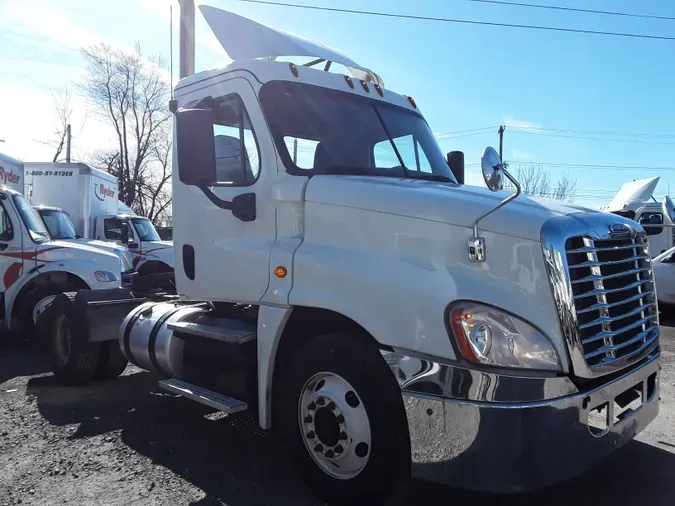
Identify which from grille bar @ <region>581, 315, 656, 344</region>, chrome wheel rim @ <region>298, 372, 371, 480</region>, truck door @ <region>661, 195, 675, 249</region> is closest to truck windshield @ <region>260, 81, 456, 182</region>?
chrome wheel rim @ <region>298, 372, 371, 480</region>

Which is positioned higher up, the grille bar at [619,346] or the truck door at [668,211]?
the truck door at [668,211]

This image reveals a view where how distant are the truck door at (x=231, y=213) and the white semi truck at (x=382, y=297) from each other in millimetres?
16

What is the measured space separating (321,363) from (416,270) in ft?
2.67

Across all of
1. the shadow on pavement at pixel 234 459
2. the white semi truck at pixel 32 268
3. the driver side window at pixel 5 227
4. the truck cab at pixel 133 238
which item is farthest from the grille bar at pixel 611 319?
the truck cab at pixel 133 238

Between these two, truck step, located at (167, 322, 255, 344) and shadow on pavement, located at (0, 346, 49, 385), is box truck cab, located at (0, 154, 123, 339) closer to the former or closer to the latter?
shadow on pavement, located at (0, 346, 49, 385)

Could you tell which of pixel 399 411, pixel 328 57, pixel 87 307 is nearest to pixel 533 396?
pixel 399 411

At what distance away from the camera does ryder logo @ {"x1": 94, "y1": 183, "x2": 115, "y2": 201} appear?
14.4 metres

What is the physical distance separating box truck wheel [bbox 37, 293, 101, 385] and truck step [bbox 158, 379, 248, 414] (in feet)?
6.53

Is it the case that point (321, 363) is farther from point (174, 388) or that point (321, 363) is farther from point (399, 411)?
point (174, 388)

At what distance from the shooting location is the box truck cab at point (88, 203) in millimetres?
13578

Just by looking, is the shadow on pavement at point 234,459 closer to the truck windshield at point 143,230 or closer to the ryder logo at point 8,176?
the ryder logo at point 8,176

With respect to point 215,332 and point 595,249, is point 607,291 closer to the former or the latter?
point 595,249

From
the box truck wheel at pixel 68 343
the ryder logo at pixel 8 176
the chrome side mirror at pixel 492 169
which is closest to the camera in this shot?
the chrome side mirror at pixel 492 169

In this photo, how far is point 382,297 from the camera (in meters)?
3.07
